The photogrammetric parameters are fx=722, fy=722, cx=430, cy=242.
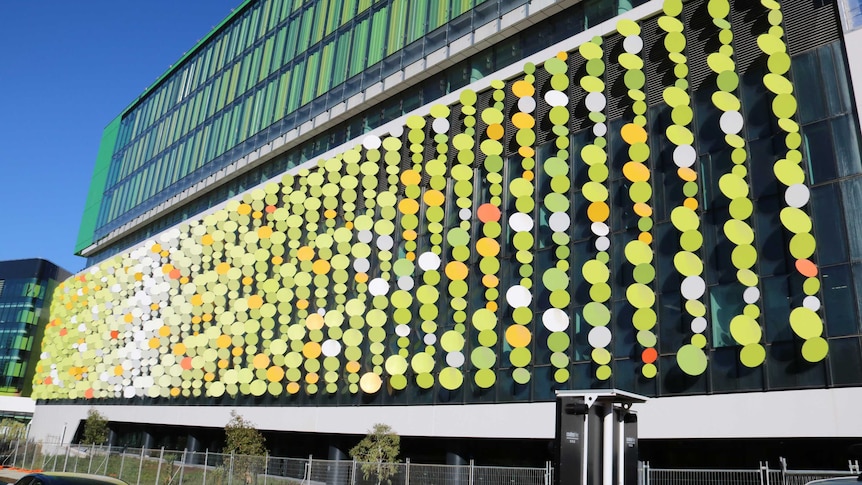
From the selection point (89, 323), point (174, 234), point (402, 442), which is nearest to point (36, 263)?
point (89, 323)

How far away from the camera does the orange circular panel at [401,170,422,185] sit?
29.9 meters

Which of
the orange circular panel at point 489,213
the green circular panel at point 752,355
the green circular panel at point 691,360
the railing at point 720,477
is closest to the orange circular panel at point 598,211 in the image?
the orange circular panel at point 489,213

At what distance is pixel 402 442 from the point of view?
28734 millimetres

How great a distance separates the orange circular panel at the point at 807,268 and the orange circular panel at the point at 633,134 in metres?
6.24

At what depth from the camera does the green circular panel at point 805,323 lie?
57.0 ft

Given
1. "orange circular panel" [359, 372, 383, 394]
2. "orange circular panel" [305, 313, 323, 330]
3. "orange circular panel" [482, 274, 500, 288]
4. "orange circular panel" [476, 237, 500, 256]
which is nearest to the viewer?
"orange circular panel" [482, 274, 500, 288]

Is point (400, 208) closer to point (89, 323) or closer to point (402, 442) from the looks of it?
point (402, 442)

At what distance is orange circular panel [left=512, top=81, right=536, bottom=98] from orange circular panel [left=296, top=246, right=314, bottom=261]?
12.5 m

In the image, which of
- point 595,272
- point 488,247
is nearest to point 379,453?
point 488,247

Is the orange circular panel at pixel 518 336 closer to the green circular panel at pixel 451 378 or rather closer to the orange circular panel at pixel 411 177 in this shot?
the green circular panel at pixel 451 378

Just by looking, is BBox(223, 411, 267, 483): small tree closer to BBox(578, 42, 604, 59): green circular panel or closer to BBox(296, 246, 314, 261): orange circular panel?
BBox(296, 246, 314, 261): orange circular panel

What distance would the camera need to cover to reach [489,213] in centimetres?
2617

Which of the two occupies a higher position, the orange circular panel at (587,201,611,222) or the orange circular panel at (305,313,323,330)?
the orange circular panel at (587,201,611,222)

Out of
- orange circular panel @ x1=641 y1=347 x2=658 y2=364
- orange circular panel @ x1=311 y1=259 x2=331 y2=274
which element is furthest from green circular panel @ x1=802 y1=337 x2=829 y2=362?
orange circular panel @ x1=311 y1=259 x2=331 y2=274
